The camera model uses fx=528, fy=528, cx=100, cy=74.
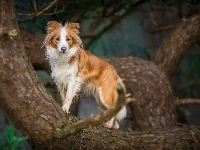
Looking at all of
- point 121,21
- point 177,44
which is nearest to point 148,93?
point 177,44

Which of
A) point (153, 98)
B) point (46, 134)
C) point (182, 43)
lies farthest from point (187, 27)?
point (46, 134)

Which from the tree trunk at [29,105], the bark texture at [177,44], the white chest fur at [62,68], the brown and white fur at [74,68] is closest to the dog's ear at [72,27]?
the brown and white fur at [74,68]

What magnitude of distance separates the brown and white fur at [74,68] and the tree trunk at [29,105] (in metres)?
0.20

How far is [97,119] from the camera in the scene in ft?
5.82

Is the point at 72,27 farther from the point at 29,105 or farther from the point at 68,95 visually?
the point at 29,105

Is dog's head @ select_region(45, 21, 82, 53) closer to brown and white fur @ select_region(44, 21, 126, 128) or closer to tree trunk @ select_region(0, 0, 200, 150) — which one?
brown and white fur @ select_region(44, 21, 126, 128)

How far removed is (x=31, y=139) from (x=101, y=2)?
4.54 ft

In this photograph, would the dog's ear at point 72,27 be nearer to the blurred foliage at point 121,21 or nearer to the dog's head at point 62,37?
the dog's head at point 62,37

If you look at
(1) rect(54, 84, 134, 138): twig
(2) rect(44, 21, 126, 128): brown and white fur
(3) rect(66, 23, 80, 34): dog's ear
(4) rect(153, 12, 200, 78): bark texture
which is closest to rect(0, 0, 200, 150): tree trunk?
(1) rect(54, 84, 134, 138): twig

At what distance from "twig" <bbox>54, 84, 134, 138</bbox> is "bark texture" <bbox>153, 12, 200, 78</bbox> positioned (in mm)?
1613

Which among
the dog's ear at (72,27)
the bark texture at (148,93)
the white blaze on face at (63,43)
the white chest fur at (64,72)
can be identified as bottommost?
the bark texture at (148,93)

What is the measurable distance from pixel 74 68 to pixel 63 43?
0.17 meters

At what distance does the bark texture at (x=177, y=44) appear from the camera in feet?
11.4

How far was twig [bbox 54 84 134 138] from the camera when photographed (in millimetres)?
1645
